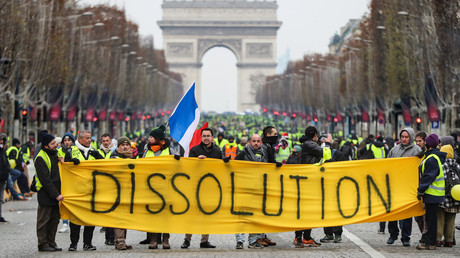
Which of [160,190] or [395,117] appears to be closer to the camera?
[160,190]

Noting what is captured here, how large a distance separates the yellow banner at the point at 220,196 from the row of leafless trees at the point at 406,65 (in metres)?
22.5

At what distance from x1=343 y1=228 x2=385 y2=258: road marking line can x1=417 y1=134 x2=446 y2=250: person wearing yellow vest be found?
2.09ft

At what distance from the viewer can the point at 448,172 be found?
1378 cm

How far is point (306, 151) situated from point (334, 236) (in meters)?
1.44

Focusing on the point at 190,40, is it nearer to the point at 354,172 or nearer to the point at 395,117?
the point at 395,117

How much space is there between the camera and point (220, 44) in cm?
14862

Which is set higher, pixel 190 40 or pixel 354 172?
pixel 190 40

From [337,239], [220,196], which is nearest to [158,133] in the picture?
[220,196]

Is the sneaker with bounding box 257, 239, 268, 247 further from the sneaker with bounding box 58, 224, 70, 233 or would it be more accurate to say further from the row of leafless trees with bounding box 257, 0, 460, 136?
the row of leafless trees with bounding box 257, 0, 460, 136

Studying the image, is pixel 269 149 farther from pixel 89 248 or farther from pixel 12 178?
pixel 12 178

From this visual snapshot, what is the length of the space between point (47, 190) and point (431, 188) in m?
4.65

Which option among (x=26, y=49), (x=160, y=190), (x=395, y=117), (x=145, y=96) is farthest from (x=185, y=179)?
(x=145, y=96)

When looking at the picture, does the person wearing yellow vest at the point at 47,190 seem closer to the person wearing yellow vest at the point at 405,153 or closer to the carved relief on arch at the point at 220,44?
the person wearing yellow vest at the point at 405,153

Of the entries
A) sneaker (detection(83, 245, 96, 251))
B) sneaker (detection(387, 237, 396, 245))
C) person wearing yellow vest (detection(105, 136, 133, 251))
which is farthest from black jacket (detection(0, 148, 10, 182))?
sneaker (detection(387, 237, 396, 245))
